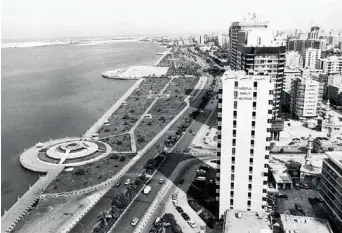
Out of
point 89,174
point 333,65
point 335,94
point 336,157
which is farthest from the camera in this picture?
point 333,65

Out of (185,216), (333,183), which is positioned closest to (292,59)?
(333,183)

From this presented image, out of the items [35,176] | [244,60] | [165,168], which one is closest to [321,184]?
[165,168]

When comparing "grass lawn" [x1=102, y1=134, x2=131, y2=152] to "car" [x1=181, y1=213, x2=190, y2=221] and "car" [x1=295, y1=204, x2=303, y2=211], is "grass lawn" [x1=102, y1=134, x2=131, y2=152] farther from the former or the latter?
"car" [x1=295, y1=204, x2=303, y2=211]

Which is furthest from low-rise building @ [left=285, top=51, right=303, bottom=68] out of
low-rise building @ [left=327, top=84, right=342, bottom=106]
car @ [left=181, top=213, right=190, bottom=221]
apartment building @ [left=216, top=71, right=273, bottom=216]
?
car @ [left=181, top=213, right=190, bottom=221]

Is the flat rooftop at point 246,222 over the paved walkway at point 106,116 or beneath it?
over

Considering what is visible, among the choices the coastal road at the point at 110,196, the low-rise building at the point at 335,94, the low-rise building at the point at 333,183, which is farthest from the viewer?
the low-rise building at the point at 335,94

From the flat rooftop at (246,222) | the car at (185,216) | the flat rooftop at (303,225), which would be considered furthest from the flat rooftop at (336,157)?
the car at (185,216)

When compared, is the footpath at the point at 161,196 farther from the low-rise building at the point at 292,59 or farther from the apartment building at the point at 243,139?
the low-rise building at the point at 292,59

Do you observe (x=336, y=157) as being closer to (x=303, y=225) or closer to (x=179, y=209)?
(x=303, y=225)
